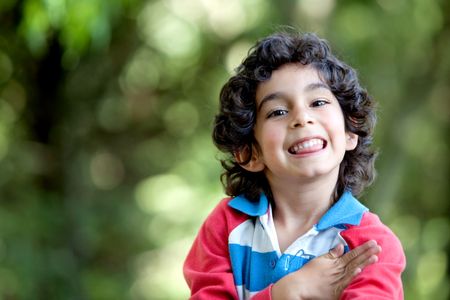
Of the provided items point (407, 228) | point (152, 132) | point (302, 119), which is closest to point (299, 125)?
point (302, 119)

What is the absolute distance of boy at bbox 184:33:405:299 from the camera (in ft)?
7.34

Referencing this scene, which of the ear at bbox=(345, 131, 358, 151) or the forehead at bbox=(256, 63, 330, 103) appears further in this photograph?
the ear at bbox=(345, 131, 358, 151)

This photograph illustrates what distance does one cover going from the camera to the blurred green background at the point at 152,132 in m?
6.43

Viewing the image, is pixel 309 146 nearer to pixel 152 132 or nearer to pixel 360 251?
pixel 360 251

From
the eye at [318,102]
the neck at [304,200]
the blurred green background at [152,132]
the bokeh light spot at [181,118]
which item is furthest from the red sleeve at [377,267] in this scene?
the bokeh light spot at [181,118]

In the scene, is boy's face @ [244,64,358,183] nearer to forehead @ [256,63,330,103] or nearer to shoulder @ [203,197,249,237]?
forehead @ [256,63,330,103]

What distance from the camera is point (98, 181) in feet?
26.5

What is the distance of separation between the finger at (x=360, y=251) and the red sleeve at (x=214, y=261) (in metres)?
0.23

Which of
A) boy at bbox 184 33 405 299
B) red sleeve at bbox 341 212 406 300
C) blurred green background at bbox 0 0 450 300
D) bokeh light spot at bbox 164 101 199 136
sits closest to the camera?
red sleeve at bbox 341 212 406 300

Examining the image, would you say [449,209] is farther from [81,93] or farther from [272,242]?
[272,242]

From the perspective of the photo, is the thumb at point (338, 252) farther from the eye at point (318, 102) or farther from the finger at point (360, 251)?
the eye at point (318, 102)

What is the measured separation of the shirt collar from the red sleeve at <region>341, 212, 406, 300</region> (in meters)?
0.03

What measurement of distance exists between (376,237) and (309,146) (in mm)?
316

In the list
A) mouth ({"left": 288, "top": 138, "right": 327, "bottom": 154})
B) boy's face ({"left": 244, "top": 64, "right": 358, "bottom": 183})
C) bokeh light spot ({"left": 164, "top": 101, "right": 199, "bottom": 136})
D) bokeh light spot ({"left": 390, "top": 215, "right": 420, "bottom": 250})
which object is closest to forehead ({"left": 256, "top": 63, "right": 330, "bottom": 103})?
boy's face ({"left": 244, "top": 64, "right": 358, "bottom": 183})
